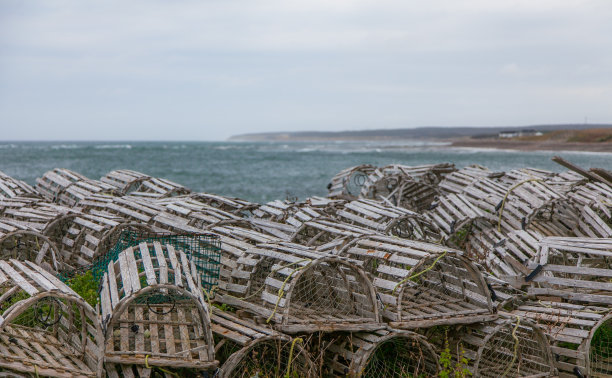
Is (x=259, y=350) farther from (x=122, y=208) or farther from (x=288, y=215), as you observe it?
(x=122, y=208)

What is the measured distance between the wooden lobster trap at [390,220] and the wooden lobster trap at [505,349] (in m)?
2.34

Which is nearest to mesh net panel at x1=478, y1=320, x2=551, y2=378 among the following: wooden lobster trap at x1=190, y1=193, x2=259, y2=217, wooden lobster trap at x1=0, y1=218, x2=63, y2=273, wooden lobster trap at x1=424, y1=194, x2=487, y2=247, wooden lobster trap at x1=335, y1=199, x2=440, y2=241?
wooden lobster trap at x1=335, y1=199, x2=440, y2=241

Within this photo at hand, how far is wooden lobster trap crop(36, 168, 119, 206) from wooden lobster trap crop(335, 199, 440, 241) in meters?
4.74

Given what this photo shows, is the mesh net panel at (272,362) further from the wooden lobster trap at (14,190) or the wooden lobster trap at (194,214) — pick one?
the wooden lobster trap at (14,190)

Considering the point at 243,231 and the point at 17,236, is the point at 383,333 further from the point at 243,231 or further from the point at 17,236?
the point at 17,236

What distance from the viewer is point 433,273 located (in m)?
5.86

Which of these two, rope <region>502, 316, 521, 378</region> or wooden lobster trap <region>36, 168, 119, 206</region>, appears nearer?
rope <region>502, 316, 521, 378</region>

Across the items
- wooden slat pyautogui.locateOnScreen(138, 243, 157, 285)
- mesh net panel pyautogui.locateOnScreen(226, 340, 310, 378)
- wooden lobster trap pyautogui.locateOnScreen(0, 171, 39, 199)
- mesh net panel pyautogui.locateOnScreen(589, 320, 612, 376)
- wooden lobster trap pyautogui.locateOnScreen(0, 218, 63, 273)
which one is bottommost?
mesh net panel pyautogui.locateOnScreen(589, 320, 612, 376)

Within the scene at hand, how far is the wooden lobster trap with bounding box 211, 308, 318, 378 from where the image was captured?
4.30 metres

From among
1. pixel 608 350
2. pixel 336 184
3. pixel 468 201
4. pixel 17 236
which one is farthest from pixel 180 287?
pixel 336 184

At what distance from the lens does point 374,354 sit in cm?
470

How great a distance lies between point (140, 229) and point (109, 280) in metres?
2.45

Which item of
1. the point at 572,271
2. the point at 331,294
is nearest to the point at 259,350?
the point at 331,294

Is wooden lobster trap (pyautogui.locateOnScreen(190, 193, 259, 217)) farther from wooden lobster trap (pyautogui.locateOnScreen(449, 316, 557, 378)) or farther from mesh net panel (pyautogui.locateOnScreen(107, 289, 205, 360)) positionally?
wooden lobster trap (pyautogui.locateOnScreen(449, 316, 557, 378))
